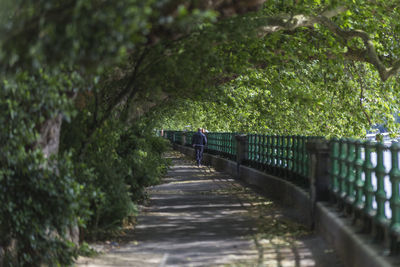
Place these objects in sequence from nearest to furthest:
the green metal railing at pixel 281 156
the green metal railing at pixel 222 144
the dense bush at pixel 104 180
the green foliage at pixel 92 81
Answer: the green foliage at pixel 92 81, the dense bush at pixel 104 180, the green metal railing at pixel 281 156, the green metal railing at pixel 222 144

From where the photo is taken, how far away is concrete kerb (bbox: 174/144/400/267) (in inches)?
260

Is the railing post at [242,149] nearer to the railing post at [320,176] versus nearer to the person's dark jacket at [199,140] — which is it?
the person's dark jacket at [199,140]

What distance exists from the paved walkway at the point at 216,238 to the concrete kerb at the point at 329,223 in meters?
0.21

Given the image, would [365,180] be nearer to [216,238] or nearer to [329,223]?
[329,223]

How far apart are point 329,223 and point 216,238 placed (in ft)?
5.90

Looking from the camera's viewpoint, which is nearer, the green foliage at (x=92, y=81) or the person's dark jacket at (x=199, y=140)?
the green foliage at (x=92, y=81)

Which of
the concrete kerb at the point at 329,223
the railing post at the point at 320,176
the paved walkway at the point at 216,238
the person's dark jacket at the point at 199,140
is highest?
the person's dark jacket at the point at 199,140

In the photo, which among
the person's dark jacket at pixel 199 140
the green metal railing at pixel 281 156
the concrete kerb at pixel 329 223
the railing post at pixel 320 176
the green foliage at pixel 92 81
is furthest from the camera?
the person's dark jacket at pixel 199 140

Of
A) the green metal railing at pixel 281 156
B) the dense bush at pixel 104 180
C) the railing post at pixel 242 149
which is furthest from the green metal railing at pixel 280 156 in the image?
the dense bush at pixel 104 180

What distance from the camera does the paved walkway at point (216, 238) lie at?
822 centimetres

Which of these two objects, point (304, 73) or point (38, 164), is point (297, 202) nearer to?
point (38, 164)

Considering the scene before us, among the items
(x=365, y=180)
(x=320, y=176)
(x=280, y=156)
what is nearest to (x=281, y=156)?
(x=280, y=156)

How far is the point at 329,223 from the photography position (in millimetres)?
9039

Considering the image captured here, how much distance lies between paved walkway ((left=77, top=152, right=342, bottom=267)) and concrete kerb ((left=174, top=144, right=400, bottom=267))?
0.21 meters
